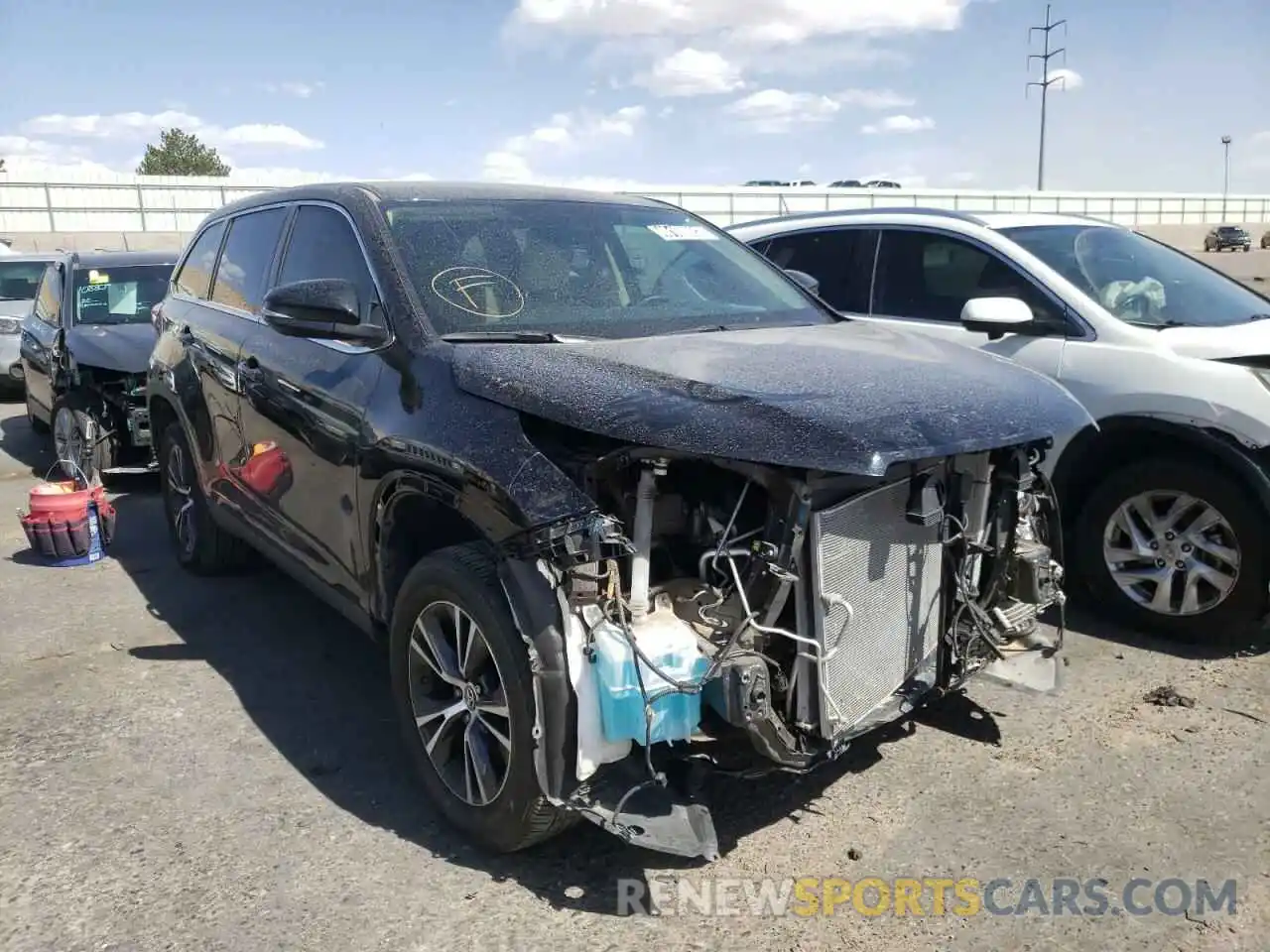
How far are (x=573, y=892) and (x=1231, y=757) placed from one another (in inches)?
93.4

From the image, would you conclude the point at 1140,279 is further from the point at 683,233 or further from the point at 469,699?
the point at 469,699

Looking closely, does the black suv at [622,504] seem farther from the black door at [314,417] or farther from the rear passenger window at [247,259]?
the rear passenger window at [247,259]

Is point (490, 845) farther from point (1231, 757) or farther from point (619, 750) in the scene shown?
point (1231, 757)

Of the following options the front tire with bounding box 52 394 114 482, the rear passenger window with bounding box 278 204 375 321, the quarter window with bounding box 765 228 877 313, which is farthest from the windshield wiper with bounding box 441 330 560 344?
the front tire with bounding box 52 394 114 482

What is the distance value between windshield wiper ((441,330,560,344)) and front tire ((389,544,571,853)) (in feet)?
2.19

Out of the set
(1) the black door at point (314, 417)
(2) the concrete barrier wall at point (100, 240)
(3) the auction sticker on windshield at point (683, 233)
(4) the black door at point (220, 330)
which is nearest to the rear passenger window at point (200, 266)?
(4) the black door at point (220, 330)

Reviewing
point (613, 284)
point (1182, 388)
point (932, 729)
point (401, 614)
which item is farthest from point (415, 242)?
point (1182, 388)

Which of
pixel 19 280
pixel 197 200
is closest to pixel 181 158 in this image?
pixel 197 200

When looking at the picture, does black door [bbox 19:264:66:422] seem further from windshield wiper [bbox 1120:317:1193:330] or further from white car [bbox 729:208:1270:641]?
windshield wiper [bbox 1120:317:1193:330]

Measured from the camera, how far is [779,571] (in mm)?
2746

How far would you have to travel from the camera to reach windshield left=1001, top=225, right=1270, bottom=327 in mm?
5074

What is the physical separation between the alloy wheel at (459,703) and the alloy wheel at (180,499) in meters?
2.89

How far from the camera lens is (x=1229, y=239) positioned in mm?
46844

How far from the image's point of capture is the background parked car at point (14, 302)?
12.5 m
